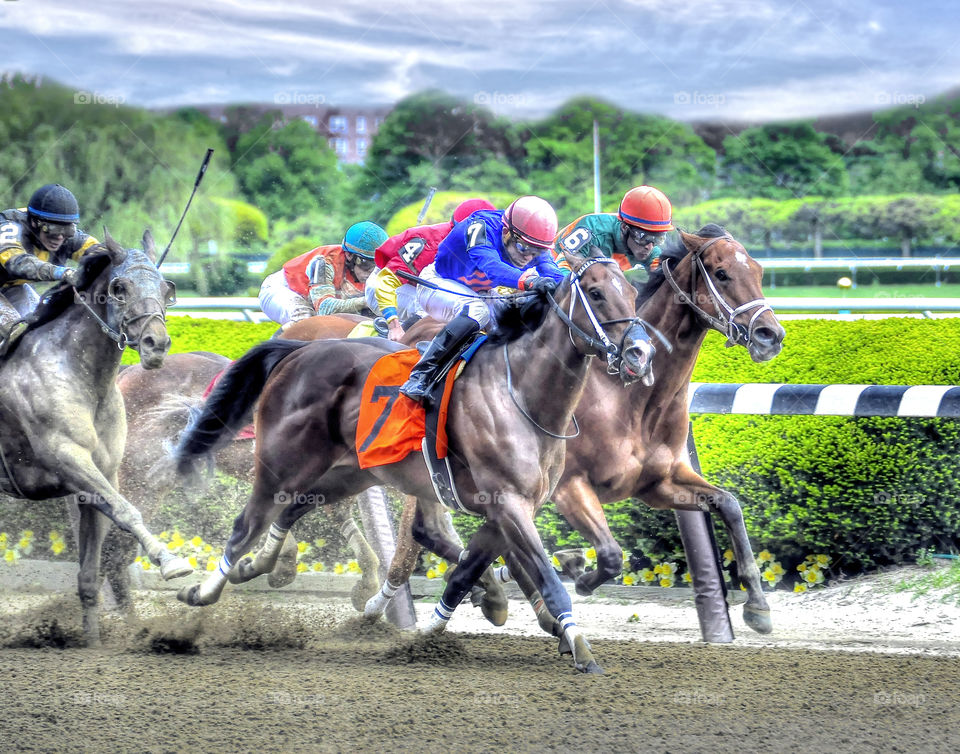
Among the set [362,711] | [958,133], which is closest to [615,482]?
[362,711]

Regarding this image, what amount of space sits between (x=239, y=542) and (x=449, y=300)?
1.42 m

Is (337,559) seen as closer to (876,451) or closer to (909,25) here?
(876,451)

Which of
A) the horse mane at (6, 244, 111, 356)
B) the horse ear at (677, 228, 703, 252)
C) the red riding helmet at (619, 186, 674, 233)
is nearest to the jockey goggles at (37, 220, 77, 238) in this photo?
the horse mane at (6, 244, 111, 356)

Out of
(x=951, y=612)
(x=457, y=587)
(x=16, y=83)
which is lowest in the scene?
(x=951, y=612)

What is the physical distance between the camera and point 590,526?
446 cm

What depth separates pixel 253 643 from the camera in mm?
4609

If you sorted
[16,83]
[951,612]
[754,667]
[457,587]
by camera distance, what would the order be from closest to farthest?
[754,667] < [457,587] < [951,612] < [16,83]

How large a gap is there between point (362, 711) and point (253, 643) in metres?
1.35

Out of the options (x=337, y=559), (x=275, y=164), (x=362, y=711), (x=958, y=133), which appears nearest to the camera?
(x=362, y=711)

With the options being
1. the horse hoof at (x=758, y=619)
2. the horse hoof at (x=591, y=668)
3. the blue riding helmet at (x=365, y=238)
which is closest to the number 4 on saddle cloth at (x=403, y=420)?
the horse hoof at (x=591, y=668)

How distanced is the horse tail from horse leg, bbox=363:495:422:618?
91cm

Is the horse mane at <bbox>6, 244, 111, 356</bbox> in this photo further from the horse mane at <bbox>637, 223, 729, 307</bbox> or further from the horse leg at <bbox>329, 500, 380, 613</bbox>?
the horse mane at <bbox>637, 223, 729, 307</bbox>

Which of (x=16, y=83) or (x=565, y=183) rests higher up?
(x=16, y=83)

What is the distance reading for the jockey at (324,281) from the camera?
20.8 ft
